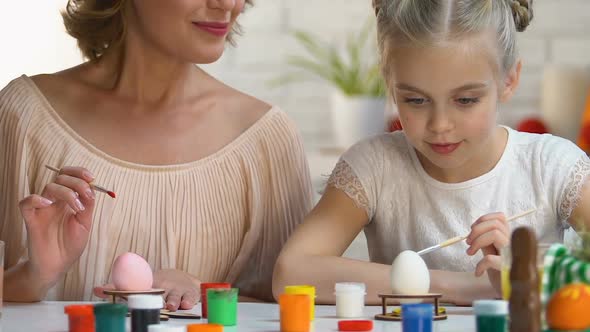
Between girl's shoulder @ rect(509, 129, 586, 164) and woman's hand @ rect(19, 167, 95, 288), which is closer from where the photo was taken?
woman's hand @ rect(19, 167, 95, 288)

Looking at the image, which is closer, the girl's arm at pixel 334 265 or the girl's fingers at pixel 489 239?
the girl's fingers at pixel 489 239

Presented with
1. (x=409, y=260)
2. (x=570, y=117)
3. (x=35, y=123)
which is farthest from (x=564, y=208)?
(x=570, y=117)

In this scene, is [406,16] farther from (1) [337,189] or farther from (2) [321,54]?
(2) [321,54]

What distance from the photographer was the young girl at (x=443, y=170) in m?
1.84

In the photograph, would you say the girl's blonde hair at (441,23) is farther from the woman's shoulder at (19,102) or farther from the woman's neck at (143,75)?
the woman's shoulder at (19,102)

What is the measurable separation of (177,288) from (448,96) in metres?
0.59

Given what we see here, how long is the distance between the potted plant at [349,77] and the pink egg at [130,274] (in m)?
2.31

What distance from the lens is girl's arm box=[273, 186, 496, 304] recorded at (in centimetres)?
179

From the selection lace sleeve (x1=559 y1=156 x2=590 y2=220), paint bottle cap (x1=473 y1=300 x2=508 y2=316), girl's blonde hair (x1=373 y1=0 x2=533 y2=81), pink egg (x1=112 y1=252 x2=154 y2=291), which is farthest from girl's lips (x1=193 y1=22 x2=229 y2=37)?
paint bottle cap (x1=473 y1=300 x2=508 y2=316)

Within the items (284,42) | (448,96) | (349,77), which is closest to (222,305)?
(448,96)

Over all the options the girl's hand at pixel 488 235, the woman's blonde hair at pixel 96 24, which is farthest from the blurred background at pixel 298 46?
the girl's hand at pixel 488 235

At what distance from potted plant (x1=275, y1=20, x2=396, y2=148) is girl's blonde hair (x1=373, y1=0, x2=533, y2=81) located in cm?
179

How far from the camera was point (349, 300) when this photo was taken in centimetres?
154

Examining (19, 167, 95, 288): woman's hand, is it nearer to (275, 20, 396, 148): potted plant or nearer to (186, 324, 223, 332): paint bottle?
(186, 324, 223, 332): paint bottle
